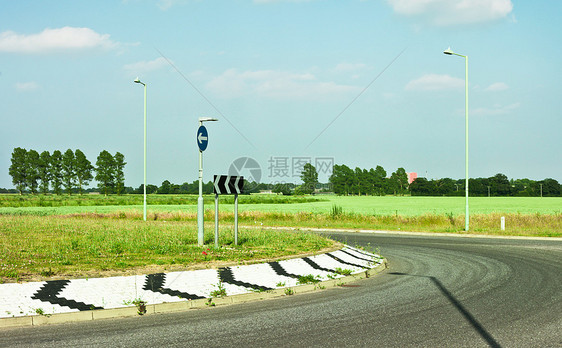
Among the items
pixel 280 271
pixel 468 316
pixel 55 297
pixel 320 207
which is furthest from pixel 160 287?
pixel 320 207

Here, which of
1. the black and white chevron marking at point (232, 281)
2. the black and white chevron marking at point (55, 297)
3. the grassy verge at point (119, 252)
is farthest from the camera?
the grassy verge at point (119, 252)

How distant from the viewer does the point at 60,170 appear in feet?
377

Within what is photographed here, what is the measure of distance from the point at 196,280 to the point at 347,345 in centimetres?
425

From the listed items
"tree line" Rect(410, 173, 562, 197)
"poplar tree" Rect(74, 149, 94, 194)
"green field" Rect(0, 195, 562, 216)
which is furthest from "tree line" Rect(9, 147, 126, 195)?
"tree line" Rect(410, 173, 562, 197)

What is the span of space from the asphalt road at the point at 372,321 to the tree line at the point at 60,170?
112763 millimetres

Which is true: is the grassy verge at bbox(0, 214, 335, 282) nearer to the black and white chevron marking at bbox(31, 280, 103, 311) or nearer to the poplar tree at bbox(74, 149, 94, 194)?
the black and white chevron marking at bbox(31, 280, 103, 311)

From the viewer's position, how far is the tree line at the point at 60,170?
114 metres

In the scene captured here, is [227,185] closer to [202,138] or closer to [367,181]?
[202,138]

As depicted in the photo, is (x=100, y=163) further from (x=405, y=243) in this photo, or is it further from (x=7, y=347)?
(x=7, y=347)

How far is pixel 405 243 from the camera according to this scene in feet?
64.0

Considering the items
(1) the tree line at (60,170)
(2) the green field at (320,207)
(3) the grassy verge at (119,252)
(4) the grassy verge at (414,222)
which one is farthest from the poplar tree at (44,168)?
(3) the grassy verge at (119,252)

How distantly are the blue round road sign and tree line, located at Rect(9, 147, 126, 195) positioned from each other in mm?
107661

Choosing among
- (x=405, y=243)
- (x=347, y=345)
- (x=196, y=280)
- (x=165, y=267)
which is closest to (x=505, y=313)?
(x=347, y=345)

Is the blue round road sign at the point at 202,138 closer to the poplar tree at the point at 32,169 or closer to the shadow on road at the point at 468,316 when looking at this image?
the shadow on road at the point at 468,316
